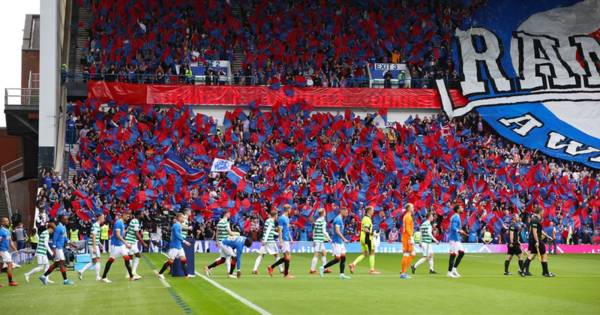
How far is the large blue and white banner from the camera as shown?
57000 mm

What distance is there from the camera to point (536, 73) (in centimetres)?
5881

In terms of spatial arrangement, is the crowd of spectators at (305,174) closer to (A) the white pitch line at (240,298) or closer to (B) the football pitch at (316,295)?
(B) the football pitch at (316,295)

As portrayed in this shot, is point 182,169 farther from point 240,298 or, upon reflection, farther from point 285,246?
point 240,298

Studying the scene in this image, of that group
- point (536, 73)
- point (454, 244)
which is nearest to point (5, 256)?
point (454, 244)

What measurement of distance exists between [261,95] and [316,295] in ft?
116

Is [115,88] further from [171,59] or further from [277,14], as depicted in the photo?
[277,14]

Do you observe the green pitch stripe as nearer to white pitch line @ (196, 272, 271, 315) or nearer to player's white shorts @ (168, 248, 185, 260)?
white pitch line @ (196, 272, 271, 315)

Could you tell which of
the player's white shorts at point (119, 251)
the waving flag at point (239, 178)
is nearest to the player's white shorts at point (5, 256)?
the player's white shorts at point (119, 251)

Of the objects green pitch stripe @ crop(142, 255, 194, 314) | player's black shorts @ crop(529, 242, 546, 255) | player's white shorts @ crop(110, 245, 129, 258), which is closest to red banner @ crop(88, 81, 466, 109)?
player's white shorts @ crop(110, 245, 129, 258)

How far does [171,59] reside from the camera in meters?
55.0

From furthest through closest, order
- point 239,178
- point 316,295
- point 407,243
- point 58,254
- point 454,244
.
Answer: point 239,178, point 454,244, point 407,243, point 58,254, point 316,295

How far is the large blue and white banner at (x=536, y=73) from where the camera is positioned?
5700 centimetres

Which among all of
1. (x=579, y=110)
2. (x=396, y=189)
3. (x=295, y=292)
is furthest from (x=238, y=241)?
(x=579, y=110)

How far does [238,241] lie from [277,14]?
33295mm
